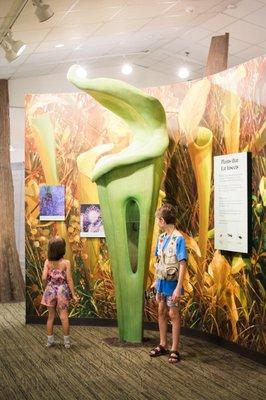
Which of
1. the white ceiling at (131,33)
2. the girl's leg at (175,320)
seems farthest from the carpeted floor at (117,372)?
the white ceiling at (131,33)

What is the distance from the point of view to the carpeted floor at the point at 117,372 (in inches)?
150

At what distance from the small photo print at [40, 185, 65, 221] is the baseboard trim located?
113 cm

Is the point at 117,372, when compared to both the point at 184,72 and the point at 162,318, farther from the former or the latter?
the point at 184,72

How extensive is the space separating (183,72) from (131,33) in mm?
2306

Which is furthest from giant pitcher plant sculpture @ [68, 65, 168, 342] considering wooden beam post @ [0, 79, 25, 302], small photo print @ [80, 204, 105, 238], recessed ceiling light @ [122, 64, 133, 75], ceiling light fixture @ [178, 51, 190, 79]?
ceiling light fixture @ [178, 51, 190, 79]

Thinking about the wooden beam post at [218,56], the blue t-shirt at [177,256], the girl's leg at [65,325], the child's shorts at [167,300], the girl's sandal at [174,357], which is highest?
the wooden beam post at [218,56]

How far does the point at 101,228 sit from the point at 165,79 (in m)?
4.55

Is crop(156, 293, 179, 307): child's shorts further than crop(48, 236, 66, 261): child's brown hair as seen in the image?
No

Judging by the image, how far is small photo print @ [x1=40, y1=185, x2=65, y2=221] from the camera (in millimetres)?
6035

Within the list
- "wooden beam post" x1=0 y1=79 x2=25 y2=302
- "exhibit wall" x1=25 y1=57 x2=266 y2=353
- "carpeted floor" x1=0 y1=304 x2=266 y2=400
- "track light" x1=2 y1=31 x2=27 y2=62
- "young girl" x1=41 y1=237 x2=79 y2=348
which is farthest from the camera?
"wooden beam post" x1=0 y1=79 x2=25 y2=302

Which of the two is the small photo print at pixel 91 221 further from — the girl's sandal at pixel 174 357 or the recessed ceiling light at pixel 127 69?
the recessed ceiling light at pixel 127 69

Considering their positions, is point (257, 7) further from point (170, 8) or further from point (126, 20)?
point (126, 20)

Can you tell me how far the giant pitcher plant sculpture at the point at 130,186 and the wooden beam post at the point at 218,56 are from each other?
144 centimetres

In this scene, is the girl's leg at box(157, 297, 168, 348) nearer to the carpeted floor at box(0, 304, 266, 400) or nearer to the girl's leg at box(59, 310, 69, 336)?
the carpeted floor at box(0, 304, 266, 400)
